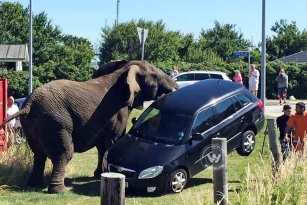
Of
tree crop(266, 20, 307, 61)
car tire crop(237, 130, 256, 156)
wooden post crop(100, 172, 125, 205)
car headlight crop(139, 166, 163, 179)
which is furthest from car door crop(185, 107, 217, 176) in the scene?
tree crop(266, 20, 307, 61)

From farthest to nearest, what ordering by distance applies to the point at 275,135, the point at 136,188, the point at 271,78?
the point at 271,78, the point at 136,188, the point at 275,135

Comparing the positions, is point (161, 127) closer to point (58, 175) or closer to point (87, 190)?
point (87, 190)

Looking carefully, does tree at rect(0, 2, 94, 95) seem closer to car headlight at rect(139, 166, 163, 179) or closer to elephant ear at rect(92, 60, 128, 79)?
elephant ear at rect(92, 60, 128, 79)

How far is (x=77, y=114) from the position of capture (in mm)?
11422

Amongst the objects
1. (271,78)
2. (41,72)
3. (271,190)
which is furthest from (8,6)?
(271,190)

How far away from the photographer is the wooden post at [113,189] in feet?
16.8

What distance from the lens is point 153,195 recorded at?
10.6m

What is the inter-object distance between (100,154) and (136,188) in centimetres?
206

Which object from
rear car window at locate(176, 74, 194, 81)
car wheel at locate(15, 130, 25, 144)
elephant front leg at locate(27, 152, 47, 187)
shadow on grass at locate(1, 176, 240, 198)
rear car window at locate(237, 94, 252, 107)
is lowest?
shadow on grass at locate(1, 176, 240, 198)

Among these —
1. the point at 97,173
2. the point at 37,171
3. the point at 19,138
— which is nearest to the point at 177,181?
the point at 97,173

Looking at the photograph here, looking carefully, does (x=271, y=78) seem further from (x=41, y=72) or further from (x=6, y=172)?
(x=6, y=172)

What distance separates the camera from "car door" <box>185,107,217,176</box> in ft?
36.4

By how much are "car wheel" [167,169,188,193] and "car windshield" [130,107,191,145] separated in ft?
1.89

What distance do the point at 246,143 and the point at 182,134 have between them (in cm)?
200
